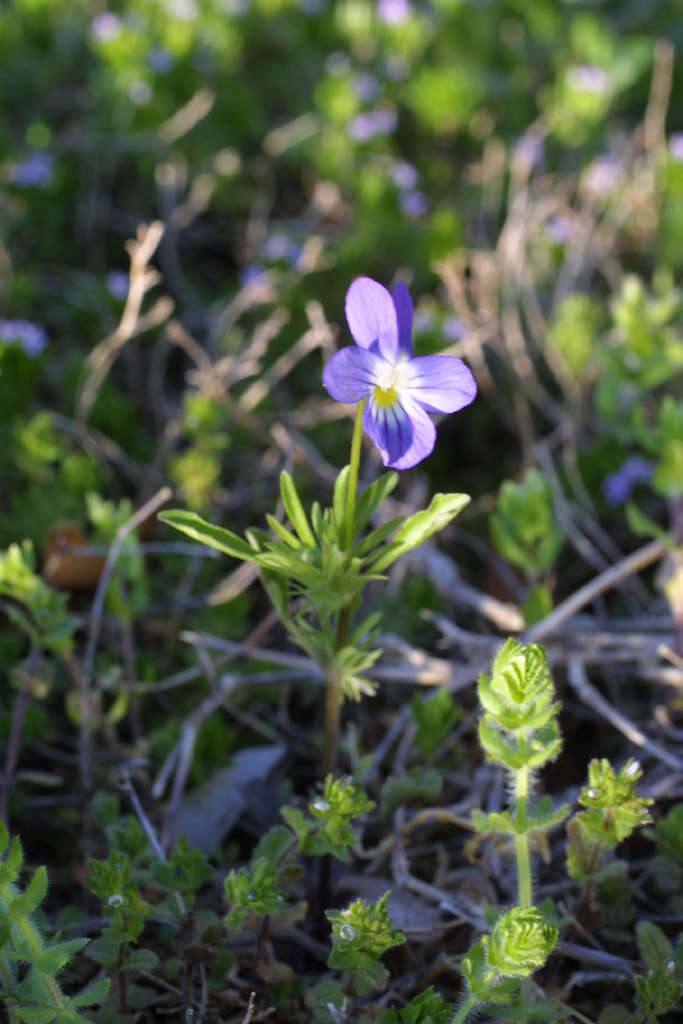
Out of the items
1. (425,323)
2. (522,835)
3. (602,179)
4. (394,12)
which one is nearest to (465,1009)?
(522,835)

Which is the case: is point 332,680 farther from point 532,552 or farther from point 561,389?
point 561,389

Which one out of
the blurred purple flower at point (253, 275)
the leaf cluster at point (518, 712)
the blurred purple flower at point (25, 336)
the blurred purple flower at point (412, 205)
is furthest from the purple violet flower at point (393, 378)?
the blurred purple flower at point (412, 205)

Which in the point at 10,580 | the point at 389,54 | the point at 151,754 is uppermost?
the point at 389,54

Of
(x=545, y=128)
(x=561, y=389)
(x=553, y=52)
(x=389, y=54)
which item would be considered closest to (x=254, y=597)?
(x=561, y=389)

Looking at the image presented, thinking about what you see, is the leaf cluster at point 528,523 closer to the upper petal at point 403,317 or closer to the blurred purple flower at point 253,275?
the upper petal at point 403,317

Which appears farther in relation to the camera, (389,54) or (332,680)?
(389,54)

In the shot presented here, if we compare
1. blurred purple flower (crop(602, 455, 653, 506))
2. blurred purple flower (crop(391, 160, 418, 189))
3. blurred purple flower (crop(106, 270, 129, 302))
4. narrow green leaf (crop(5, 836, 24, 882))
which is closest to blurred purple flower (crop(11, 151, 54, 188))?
blurred purple flower (crop(106, 270, 129, 302))
